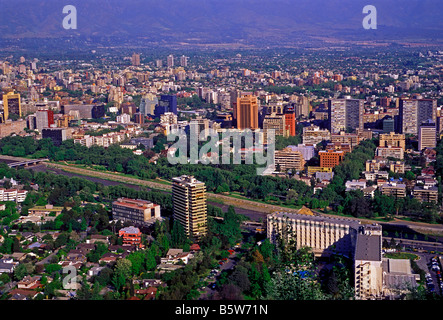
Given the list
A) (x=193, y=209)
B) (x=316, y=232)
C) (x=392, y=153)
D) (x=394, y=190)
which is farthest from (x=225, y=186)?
(x=392, y=153)

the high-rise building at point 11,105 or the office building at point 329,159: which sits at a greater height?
the high-rise building at point 11,105

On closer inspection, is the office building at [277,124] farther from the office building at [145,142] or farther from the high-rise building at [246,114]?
the office building at [145,142]

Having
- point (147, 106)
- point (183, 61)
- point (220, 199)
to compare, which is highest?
point (183, 61)

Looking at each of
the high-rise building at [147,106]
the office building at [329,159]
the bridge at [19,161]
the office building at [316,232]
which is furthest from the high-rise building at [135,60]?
the office building at [316,232]

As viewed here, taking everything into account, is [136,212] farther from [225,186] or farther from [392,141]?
[392,141]

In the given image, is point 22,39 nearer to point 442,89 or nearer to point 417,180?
point 442,89
